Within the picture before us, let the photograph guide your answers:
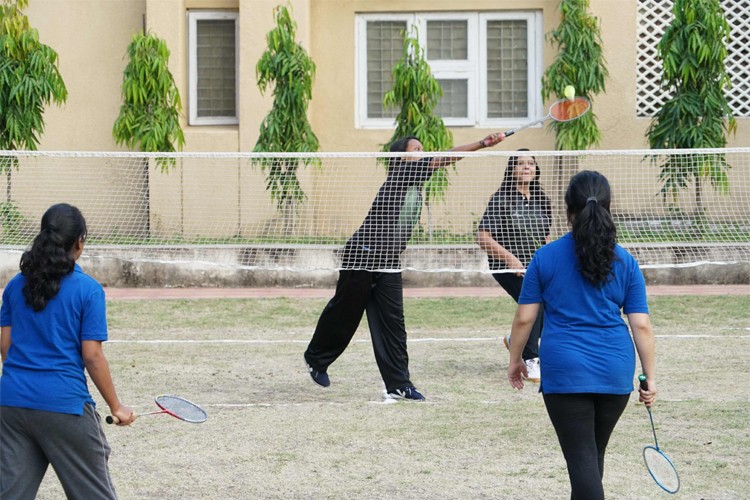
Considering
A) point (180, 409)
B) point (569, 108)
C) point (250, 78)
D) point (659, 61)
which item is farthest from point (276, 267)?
point (180, 409)

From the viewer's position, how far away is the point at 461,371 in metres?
10.1

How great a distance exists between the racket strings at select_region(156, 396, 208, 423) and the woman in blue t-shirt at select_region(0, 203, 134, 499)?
2.00 ft

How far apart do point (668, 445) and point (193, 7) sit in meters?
13.5

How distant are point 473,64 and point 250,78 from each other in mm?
3588

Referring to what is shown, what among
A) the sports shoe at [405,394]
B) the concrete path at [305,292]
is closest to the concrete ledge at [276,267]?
the concrete path at [305,292]

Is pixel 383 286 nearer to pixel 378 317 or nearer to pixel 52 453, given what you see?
pixel 378 317

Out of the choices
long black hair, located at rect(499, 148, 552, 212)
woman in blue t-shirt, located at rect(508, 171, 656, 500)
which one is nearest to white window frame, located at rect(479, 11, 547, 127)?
long black hair, located at rect(499, 148, 552, 212)

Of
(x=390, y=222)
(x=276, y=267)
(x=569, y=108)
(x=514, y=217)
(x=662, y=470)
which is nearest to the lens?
(x=662, y=470)

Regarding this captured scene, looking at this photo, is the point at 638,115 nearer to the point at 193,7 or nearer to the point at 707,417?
the point at 193,7

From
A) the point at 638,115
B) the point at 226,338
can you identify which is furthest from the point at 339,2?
the point at 226,338

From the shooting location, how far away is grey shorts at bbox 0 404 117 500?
4.77m

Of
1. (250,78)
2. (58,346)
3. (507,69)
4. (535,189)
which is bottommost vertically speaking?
(58,346)

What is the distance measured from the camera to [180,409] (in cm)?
566

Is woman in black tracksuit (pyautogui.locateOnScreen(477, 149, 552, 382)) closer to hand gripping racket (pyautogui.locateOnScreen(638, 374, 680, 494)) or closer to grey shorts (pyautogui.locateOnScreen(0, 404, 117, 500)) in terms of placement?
hand gripping racket (pyautogui.locateOnScreen(638, 374, 680, 494))
